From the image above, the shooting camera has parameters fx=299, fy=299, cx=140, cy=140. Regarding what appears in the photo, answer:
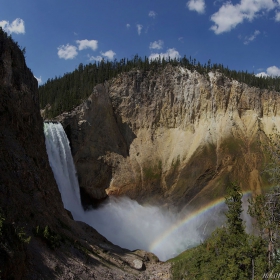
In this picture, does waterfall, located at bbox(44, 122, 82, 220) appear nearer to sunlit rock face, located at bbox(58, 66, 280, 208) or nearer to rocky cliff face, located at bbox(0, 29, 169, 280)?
sunlit rock face, located at bbox(58, 66, 280, 208)

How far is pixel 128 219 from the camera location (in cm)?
3812

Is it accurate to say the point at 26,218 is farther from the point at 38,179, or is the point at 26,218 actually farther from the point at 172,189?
the point at 172,189

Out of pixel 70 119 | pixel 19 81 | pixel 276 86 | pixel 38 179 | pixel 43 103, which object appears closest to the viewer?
pixel 38 179

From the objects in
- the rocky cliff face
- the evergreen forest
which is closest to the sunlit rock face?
the evergreen forest

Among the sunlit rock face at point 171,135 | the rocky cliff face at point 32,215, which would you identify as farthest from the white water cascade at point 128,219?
the rocky cliff face at point 32,215

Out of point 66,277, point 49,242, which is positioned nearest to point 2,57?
point 49,242

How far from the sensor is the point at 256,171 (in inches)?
1673

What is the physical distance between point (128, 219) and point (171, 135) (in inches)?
626

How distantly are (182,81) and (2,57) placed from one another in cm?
3336

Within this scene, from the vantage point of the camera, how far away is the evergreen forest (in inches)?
1822

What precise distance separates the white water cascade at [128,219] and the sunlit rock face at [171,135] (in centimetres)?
232

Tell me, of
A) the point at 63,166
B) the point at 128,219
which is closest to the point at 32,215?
the point at 63,166

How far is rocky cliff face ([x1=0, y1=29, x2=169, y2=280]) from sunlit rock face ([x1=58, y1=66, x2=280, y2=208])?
15.7m

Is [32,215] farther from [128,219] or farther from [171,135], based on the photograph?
[171,135]
